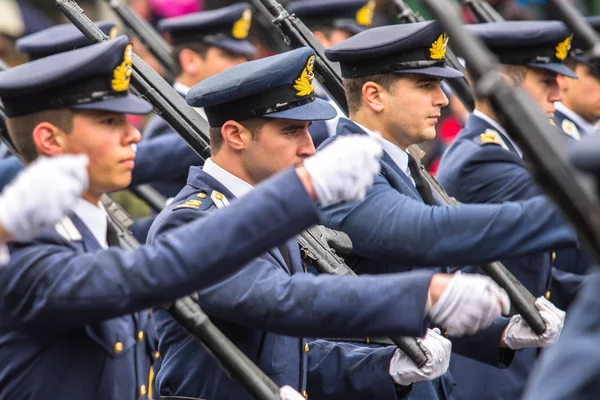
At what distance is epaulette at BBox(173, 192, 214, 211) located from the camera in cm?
488

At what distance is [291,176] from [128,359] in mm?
984

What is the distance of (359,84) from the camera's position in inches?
247

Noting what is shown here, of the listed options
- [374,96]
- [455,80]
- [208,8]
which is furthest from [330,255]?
[208,8]

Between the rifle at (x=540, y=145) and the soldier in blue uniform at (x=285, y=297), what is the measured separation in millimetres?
527

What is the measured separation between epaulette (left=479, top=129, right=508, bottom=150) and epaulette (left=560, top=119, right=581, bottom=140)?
1.35m

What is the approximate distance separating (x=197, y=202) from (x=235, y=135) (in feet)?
1.32

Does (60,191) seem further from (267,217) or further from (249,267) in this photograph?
(249,267)

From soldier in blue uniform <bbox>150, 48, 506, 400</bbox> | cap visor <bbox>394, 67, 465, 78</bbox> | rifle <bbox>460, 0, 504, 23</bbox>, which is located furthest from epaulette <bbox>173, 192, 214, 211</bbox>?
rifle <bbox>460, 0, 504, 23</bbox>

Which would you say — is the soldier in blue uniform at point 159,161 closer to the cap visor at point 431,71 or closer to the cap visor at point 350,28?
the cap visor at point 431,71

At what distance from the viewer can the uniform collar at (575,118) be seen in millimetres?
8438

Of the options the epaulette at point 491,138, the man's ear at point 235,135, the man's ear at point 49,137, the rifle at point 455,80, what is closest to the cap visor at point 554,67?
the rifle at point 455,80

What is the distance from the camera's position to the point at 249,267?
4.62 m

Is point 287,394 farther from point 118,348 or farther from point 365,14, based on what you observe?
point 365,14

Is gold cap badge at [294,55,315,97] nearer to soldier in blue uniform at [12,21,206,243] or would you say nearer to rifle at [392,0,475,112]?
rifle at [392,0,475,112]
